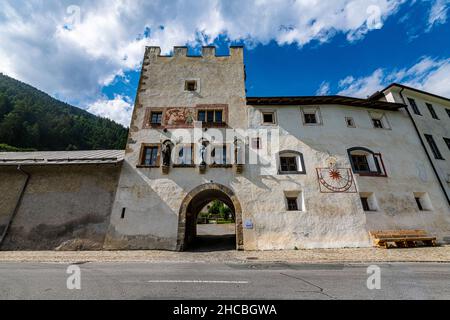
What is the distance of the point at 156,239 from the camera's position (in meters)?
11.1

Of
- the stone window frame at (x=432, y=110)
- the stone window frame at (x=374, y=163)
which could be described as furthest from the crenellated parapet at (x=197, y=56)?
the stone window frame at (x=432, y=110)

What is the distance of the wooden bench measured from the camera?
33.5 feet

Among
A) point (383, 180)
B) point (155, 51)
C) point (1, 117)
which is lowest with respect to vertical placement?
point (383, 180)

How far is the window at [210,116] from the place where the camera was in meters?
14.3

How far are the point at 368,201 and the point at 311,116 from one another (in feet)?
22.5

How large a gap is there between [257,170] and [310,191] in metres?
3.46

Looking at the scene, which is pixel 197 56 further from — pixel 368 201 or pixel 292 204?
pixel 368 201

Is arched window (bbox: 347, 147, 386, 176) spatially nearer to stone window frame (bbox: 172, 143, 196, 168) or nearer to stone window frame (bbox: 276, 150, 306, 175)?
stone window frame (bbox: 276, 150, 306, 175)

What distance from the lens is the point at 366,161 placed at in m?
13.2

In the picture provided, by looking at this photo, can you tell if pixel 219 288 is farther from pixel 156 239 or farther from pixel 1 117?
A: pixel 1 117

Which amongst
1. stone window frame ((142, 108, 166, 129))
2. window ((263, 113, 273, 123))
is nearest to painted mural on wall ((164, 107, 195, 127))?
stone window frame ((142, 108, 166, 129))

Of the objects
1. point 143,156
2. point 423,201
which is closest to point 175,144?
point 143,156

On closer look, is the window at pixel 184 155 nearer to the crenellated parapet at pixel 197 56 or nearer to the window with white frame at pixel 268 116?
the window with white frame at pixel 268 116
